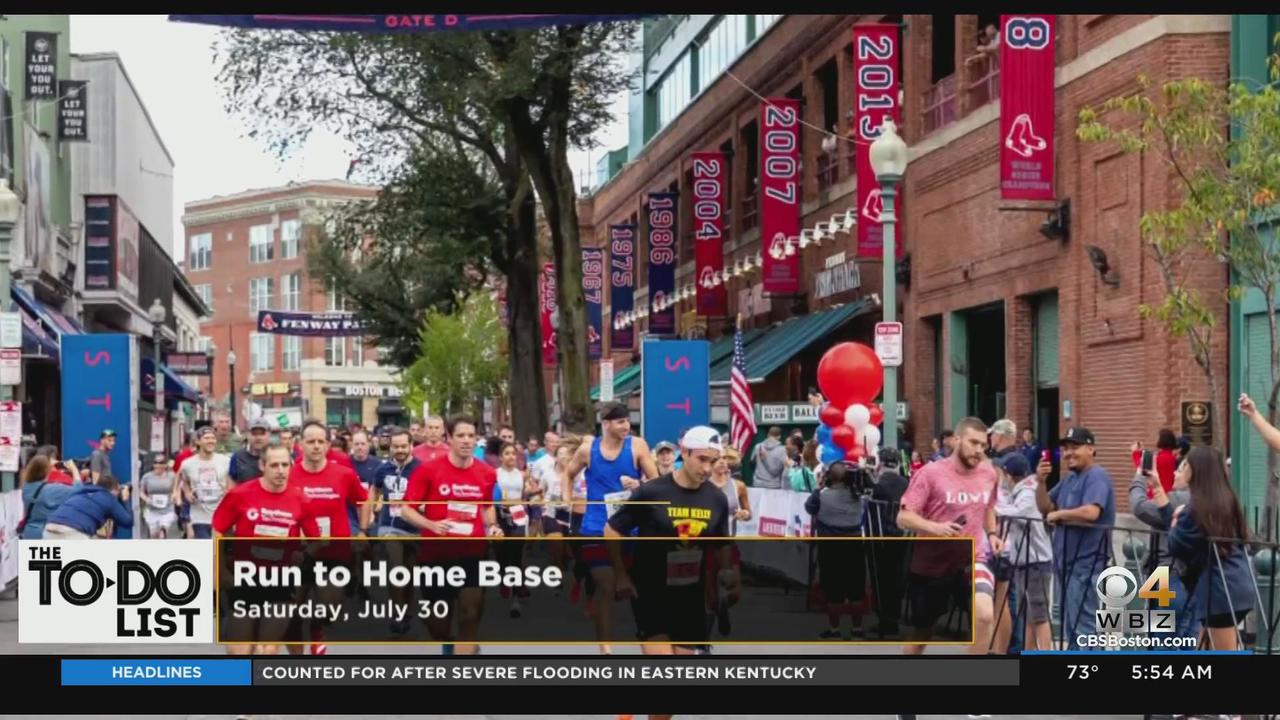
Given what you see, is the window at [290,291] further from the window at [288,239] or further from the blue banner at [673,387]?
the blue banner at [673,387]

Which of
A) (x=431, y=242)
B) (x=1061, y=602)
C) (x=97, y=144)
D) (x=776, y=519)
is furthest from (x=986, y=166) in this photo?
(x=97, y=144)

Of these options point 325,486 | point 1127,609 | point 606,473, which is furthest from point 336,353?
point 1127,609

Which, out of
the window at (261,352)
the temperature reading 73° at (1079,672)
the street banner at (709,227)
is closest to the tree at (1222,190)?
the temperature reading 73° at (1079,672)

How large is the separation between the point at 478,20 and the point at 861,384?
34.9 feet

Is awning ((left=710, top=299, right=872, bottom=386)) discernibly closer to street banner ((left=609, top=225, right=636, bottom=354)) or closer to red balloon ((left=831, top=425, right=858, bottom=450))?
street banner ((left=609, top=225, right=636, bottom=354))

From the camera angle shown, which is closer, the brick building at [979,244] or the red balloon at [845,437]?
the red balloon at [845,437]

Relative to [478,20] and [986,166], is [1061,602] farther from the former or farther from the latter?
[986,166]

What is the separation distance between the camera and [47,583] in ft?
24.6

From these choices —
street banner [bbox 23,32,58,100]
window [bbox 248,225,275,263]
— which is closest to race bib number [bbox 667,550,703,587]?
street banner [bbox 23,32,58,100]

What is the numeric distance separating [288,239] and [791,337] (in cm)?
6912

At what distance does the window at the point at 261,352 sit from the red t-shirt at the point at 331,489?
95135mm

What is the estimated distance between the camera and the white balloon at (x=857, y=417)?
19.5 m

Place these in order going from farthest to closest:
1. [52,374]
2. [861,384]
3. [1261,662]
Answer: [52,374]
[861,384]
[1261,662]

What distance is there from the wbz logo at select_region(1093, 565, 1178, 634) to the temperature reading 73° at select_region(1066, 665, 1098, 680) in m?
0.83
